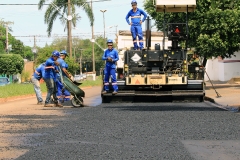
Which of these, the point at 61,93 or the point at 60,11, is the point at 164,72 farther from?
the point at 60,11

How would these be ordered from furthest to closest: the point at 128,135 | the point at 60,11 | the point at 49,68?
the point at 60,11 → the point at 49,68 → the point at 128,135

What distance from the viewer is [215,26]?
33312mm

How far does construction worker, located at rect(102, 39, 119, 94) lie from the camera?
19.9 meters

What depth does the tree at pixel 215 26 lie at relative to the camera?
33.2 meters

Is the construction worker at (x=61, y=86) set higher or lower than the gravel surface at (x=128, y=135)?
higher

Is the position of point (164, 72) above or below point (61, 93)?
above

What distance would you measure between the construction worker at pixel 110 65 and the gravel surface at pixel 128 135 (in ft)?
13.8

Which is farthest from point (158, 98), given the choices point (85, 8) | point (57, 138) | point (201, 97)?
point (85, 8)

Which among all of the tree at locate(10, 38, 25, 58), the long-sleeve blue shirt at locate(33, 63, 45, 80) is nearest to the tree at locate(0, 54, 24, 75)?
the long-sleeve blue shirt at locate(33, 63, 45, 80)

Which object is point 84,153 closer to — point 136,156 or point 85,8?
point 136,156

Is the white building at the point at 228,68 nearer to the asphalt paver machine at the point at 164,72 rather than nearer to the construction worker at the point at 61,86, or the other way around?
the asphalt paver machine at the point at 164,72

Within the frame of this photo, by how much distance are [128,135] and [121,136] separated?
208 millimetres

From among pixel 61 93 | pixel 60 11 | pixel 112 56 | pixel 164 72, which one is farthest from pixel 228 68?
pixel 112 56

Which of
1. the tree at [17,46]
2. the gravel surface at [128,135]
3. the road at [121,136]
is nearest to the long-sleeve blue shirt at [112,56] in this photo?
the gravel surface at [128,135]
